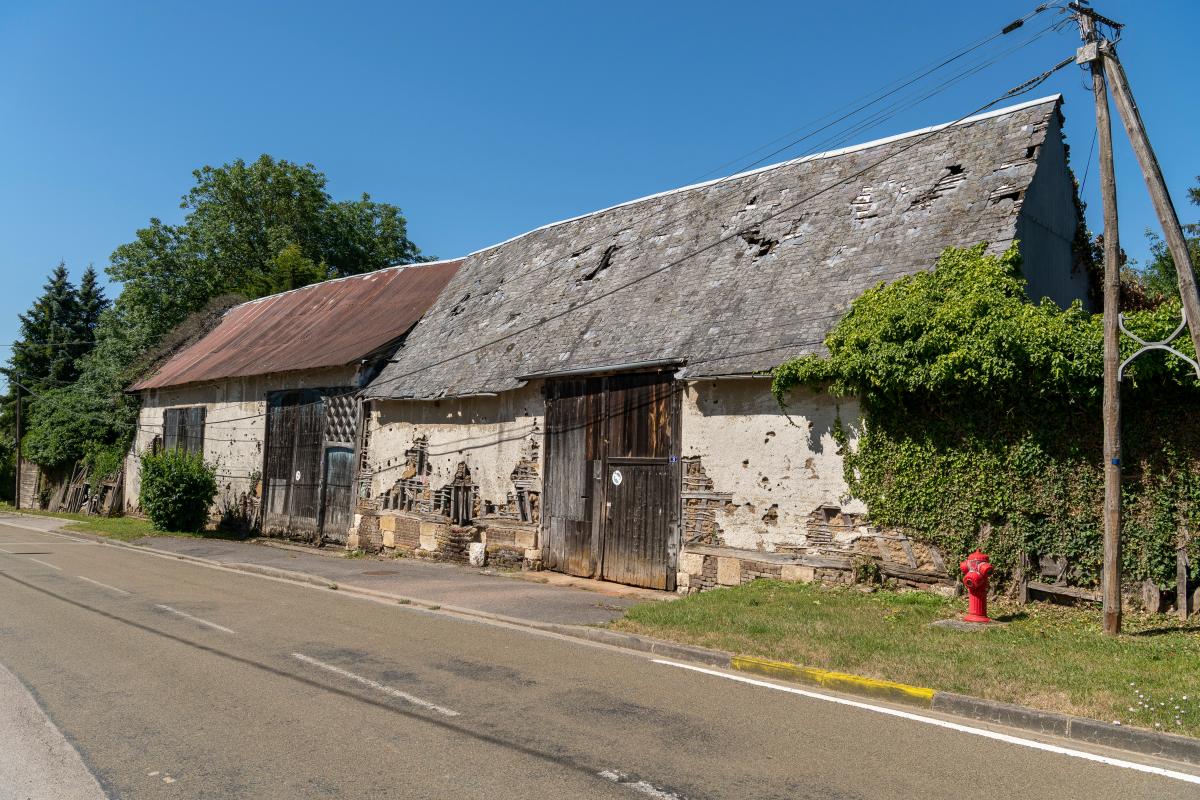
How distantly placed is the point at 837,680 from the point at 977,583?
110 inches

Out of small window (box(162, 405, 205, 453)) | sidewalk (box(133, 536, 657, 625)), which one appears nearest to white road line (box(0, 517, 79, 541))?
small window (box(162, 405, 205, 453))

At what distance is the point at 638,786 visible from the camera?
4777 millimetres

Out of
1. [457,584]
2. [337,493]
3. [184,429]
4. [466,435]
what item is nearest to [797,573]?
[457,584]

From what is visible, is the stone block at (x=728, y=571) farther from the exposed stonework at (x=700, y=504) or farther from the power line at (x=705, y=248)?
the power line at (x=705, y=248)

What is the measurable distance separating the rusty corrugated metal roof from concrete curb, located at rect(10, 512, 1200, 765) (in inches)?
519

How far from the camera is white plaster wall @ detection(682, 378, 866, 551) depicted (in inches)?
466

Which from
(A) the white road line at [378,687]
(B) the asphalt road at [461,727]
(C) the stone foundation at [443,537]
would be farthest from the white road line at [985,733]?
(C) the stone foundation at [443,537]

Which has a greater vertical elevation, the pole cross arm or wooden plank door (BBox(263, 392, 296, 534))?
the pole cross arm

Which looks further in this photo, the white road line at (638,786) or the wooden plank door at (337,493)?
the wooden plank door at (337,493)

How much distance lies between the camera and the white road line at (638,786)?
4618 mm

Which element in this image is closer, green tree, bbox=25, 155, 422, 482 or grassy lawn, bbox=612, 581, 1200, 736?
grassy lawn, bbox=612, 581, 1200, 736

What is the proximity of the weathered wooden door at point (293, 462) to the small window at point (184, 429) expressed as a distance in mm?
5125

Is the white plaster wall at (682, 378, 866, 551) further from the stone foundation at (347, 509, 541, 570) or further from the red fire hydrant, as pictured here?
the stone foundation at (347, 509, 541, 570)

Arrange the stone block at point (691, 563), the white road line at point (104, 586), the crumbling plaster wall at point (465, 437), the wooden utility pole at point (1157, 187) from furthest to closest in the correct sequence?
the crumbling plaster wall at point (465, 437) < the stone block at point (691, 563) < the white road line at point (104, 586) < the wooden utility pole at point (1157, 187)
